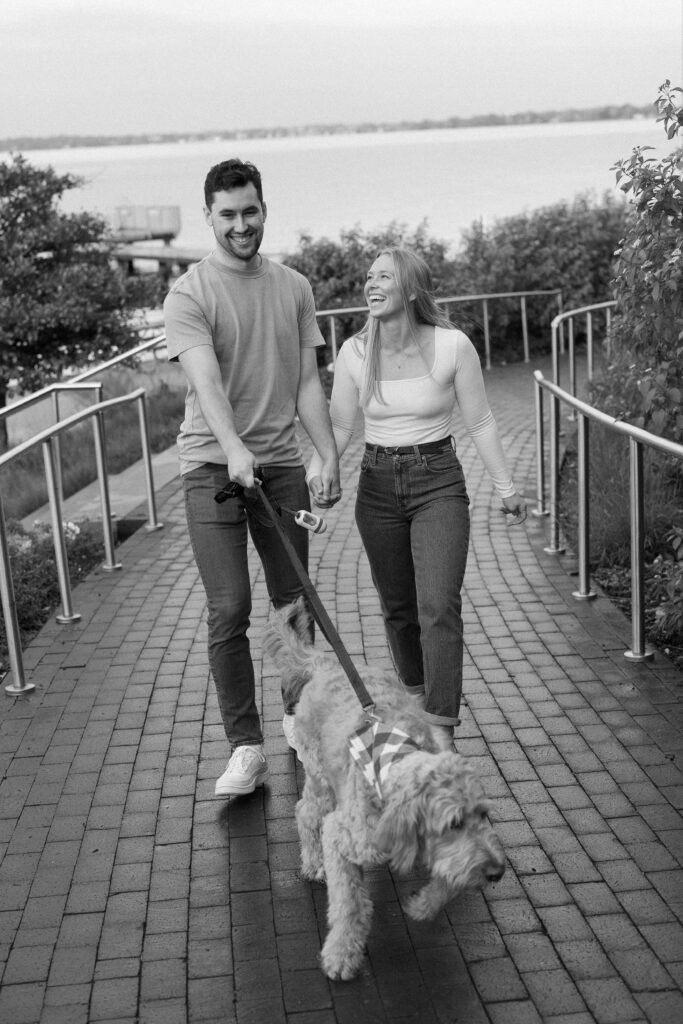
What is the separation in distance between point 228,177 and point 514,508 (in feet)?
5.27

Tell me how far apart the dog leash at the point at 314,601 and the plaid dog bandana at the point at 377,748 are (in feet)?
0.35

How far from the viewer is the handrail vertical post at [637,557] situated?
5.64m

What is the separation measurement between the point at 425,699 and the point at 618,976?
4.49 feet

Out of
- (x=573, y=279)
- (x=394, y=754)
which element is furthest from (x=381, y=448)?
(x=573, y=279)

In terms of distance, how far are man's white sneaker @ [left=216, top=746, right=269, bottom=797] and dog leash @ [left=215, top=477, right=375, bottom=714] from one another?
71 cm

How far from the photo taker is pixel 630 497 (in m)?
5.93

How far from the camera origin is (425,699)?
14.8 feet

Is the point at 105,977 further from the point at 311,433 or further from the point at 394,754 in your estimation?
the point at 311,433

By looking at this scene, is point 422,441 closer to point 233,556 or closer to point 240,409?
point 240,409

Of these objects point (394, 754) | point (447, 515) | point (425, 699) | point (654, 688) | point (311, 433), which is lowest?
point (654, 688)

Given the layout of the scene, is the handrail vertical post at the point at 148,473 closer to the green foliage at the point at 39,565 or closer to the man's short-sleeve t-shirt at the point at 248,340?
the green foliage at the point at 39,565

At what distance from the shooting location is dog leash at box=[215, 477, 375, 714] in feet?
11.3

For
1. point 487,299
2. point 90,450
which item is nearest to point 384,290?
point 90,450

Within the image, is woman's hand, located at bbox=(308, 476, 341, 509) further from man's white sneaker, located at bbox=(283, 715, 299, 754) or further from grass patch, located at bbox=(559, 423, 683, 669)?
grass patch, located at bbox=(559, 423, 683, 669)
